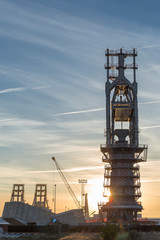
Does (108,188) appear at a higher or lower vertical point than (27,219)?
higher

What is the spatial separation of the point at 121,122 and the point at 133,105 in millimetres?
10698

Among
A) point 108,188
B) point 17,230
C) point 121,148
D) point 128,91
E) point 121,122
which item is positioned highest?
point 128,91

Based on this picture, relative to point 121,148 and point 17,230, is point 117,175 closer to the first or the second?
point 121,148

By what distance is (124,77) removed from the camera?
14225cm

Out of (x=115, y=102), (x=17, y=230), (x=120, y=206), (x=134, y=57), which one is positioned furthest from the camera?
(x=134, y=57)

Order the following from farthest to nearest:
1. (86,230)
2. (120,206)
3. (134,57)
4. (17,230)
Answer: (134,57)
(120,206)
(17,230)
(86,230)

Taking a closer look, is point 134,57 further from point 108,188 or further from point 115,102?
point 108,188

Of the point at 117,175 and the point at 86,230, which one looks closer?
the point at 86,230

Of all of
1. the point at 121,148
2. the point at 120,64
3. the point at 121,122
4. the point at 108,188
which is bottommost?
the point at 108,188

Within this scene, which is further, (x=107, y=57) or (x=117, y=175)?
(x=107, y=57)

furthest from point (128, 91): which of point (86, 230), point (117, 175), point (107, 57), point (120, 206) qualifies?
point (86, 230)

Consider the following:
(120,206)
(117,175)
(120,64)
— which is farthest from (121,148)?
(120,64)

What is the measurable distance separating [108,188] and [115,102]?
92.8ft

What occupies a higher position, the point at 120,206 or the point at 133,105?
the point at 133,105
